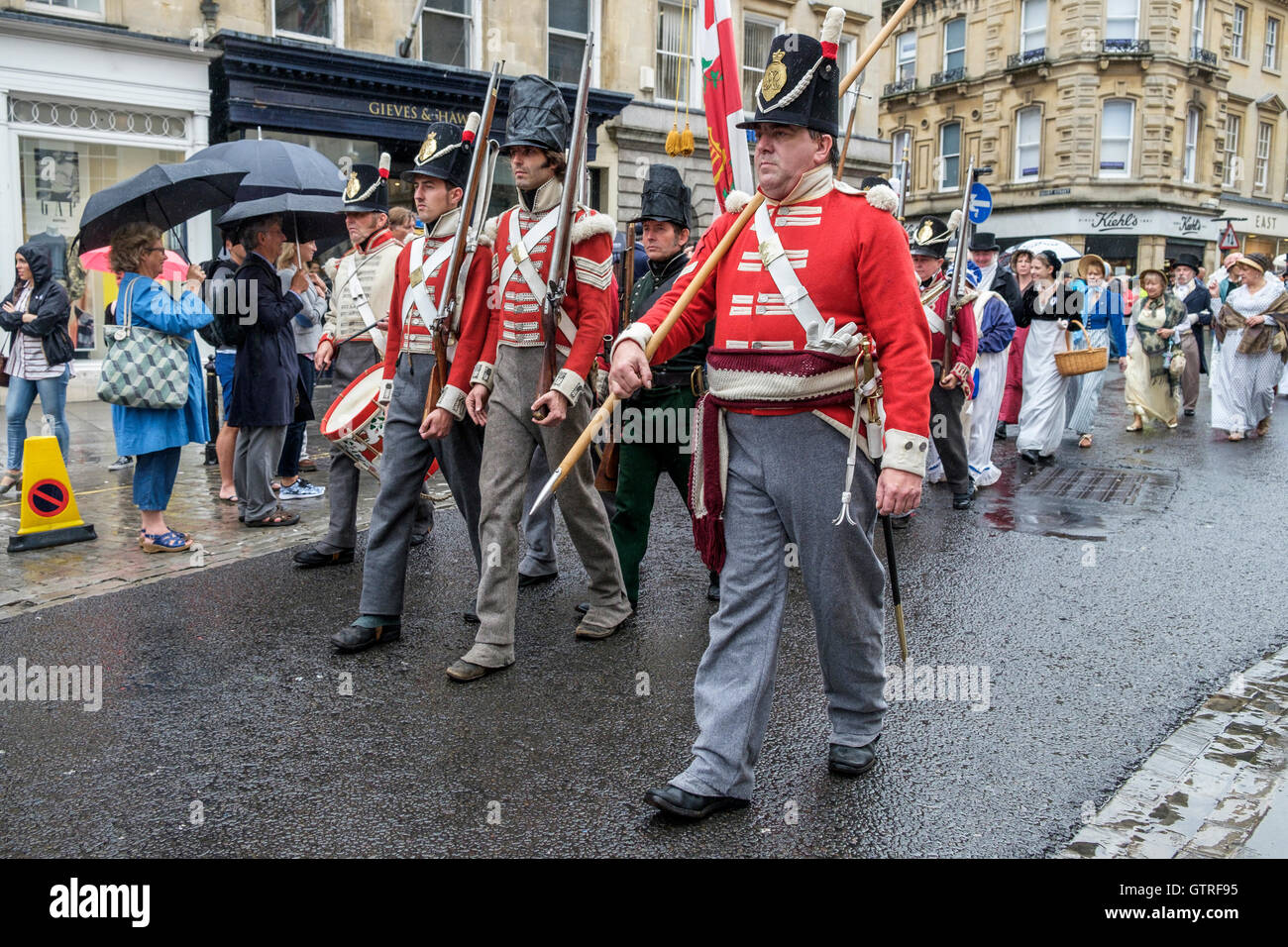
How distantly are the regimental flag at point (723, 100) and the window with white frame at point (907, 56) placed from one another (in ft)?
127

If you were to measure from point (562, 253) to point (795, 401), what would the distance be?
5.42 ft

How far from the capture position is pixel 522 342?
498cm

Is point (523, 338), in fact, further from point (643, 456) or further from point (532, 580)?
point (532, 580)

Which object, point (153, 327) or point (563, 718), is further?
point (153, 327)

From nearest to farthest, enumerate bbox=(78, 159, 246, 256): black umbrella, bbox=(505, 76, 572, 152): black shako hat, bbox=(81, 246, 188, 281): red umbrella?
bbox=(505, 76, 572, 152): black shako hat → bbox=(78, 159, 246, 256): black umbrella → bbox=(81, 246, 188, 281): red umbrella

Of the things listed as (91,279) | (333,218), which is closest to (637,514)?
(333,218)

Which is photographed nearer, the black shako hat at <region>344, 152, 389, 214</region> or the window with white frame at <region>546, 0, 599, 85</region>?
the black shako hat at <region>344, 152, 389, 214</region>

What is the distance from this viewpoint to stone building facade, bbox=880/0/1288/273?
36031 mm

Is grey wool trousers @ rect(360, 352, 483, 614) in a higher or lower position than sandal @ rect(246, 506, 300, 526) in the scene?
higher

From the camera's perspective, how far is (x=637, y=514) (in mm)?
5754

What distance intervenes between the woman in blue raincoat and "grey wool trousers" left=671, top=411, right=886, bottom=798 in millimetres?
4363

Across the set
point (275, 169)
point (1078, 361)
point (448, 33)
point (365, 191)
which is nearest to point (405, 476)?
point (365, 191)

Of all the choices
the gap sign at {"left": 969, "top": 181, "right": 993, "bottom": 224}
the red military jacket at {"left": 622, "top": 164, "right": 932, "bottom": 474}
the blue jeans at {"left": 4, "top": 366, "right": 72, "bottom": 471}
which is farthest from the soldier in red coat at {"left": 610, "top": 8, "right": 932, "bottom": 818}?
the gap sign at {"left": 969, "top": 181, "right": 993, "bottom": 224}

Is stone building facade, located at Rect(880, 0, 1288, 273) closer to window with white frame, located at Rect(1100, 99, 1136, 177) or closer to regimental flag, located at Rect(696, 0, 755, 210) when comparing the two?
window with white frame, located at Rect(1100, 99, 1136, 177)
